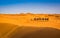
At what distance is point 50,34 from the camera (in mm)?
3275

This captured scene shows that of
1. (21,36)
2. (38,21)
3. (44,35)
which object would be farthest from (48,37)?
(38,21)

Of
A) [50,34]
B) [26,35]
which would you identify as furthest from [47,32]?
[26,35]

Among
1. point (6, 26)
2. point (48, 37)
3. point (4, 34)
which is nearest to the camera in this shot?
point (48, 37)

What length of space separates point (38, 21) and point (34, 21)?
19 centimetres

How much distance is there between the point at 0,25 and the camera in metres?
4.11

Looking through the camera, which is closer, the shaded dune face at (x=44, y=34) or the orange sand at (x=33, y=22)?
the shaded dune face at (x=44, y=34)

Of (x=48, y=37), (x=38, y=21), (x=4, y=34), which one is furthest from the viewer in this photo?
(x=38, y=21)

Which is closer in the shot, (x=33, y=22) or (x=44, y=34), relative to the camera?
(x=44, y=34)

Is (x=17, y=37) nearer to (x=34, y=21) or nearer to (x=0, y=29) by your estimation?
(x=0, y=29)

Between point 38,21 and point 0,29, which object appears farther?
point 38,21

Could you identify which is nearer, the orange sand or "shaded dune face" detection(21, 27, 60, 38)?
"shaded dune face" detection(21, 27, 60, 38)

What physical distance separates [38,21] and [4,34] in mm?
2090

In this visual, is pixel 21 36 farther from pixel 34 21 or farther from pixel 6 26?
pixel 34 21

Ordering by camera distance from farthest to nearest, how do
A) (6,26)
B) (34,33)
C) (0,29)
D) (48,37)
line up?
(6,26)
(0,29)
(34,33)
(48,37)
